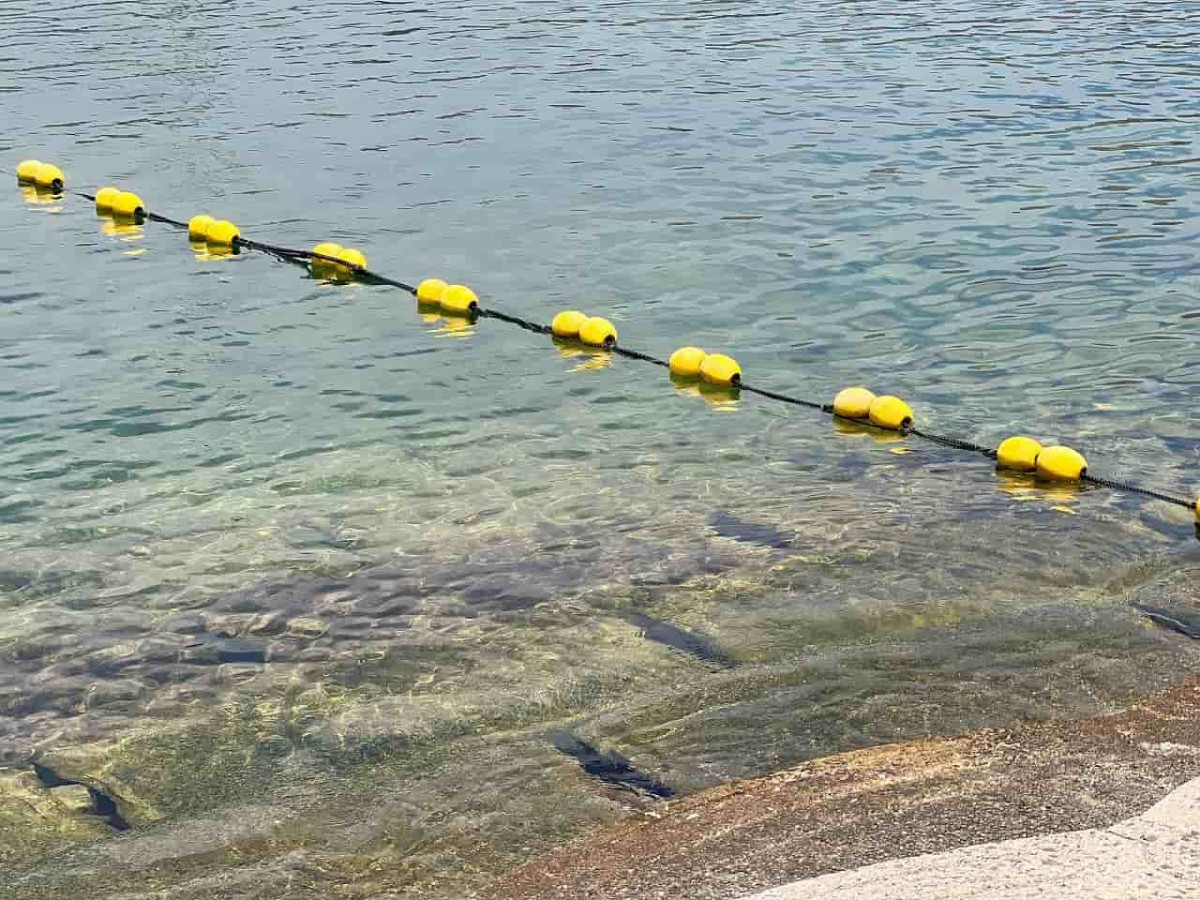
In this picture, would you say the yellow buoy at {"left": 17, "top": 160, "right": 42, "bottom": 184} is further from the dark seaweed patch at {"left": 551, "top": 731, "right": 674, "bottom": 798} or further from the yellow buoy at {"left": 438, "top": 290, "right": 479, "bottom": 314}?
the dark seaweed patch at {"left": 551, "top": 731, "right": 674, "bottom": 798}

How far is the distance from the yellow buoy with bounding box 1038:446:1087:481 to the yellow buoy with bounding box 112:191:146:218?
32.8 ft

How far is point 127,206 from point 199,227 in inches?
53.9

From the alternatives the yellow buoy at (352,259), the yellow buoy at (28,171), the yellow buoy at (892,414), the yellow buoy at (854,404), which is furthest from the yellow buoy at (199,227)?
the yellow buoy at (892,414)

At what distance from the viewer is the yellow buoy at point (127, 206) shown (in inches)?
603

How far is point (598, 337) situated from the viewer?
36.9 feet

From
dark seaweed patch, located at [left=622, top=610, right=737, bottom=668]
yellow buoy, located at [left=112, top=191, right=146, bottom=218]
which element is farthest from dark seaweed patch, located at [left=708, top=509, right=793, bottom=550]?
yellow buoy, located at [left=112, top=191, right=146, bottom=218]

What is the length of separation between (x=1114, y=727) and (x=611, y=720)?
1.94 meters

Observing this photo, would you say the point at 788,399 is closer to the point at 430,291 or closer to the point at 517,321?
the point at 517,321

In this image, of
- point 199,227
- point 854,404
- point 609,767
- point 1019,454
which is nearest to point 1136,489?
point 1019,454

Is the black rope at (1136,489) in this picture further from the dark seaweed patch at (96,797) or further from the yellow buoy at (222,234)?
the yellow buoy at (222,234)

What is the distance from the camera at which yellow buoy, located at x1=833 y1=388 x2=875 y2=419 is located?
9617 millimetres

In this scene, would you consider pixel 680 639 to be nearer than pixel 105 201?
Yes

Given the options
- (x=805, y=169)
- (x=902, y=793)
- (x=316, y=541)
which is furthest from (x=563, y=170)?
(x=902, y=793)

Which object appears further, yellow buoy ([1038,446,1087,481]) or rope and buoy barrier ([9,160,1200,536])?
rope and buoy barrier ([9,160,1200,536])
